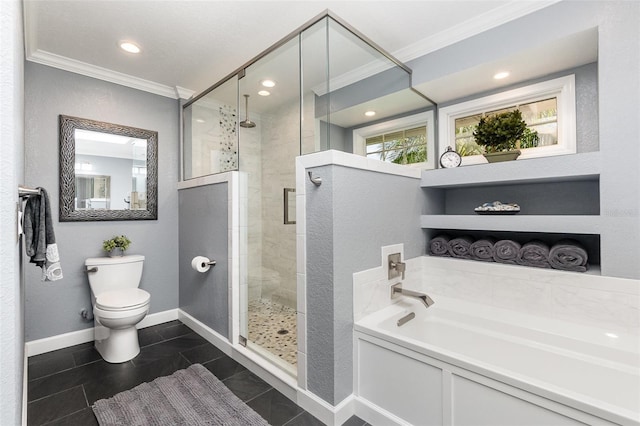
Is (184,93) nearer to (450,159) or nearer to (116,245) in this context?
(116,245)

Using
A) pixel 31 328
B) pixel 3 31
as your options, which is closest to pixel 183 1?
Answer: pixel 3 31

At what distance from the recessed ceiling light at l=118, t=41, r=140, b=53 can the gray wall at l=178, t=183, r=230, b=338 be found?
1217mm

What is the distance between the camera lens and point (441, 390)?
1.47 meters

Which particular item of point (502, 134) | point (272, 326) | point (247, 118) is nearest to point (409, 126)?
point (502, 134)

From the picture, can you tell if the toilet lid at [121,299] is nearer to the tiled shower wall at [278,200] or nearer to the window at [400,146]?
the tiled shower wall at [278,200]

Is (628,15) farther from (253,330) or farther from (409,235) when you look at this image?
(253,330)

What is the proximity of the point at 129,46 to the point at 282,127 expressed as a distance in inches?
56.4

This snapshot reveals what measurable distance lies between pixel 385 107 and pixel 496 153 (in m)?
0.89

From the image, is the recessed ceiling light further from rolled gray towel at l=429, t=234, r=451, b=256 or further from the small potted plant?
rolled gray towel at l=429, t=234, r=451, b=256

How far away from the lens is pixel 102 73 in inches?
109

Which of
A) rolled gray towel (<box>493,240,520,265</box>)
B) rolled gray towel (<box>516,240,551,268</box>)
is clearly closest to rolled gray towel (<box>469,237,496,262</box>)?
rolled gray towel (<box>493,240,520,265</box>)

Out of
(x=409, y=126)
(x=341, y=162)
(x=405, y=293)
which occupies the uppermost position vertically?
(x=409, y=126)

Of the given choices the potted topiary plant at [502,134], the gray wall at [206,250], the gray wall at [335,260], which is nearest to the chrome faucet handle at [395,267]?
the gray wall at [335,260]

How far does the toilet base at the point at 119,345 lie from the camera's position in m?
2.38
